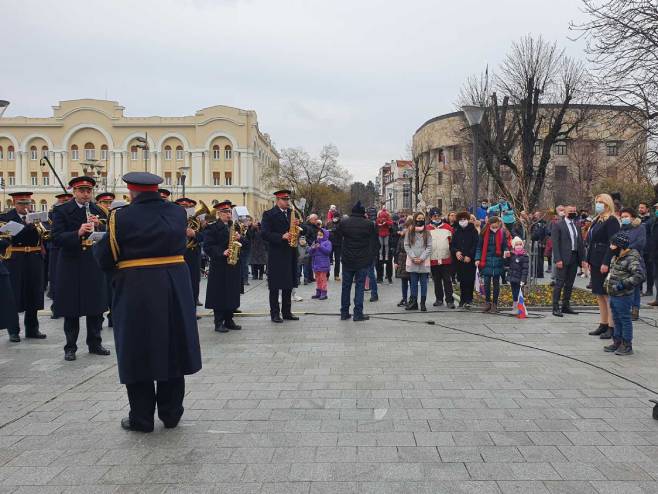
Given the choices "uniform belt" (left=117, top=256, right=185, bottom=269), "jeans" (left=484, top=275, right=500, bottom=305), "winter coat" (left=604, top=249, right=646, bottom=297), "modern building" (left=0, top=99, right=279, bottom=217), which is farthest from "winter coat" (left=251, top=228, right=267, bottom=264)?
"modern building" (left=0, top=99, right=279, bottom=217)

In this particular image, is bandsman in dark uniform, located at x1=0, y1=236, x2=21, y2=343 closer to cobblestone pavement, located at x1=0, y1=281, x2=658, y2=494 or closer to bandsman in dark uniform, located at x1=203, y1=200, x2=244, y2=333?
cobblestone pavement, located at x1=0, y1=281, x2=658, y2=494

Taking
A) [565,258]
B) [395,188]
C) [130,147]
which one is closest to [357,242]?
[565,258]

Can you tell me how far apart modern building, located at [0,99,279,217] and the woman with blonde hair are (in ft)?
244

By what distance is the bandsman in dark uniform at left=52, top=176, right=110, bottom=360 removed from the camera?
7.42 meters

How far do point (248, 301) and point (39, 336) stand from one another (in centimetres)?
501

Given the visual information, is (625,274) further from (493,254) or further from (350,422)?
(350,422)

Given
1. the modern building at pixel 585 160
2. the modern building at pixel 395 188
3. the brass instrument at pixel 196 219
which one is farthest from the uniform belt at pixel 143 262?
the modern building at pixel 395 188

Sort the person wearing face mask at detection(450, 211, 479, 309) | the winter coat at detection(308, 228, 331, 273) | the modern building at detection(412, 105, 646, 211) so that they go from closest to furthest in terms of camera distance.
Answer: the person wearing face mask at detection(450, 211, 479, 309) < the winter coat at detection(308, 228, 331, 273) < the modern building at detection(412, 105, 646, 211)

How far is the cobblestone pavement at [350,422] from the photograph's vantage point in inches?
154

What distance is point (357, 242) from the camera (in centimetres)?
1060

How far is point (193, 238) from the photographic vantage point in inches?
399

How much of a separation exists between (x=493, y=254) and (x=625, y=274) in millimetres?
3629

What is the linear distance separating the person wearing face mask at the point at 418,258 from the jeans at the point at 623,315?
4131 mm

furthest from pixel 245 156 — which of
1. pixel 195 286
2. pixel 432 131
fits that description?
pixel 195 286
